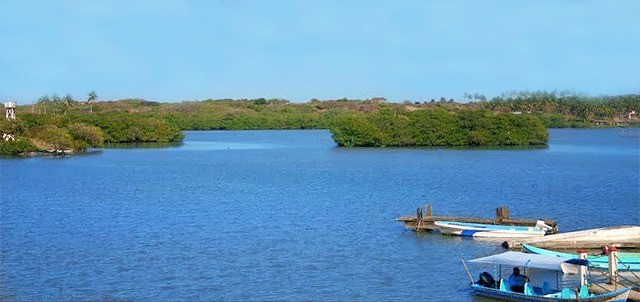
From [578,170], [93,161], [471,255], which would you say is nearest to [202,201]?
[471,255]

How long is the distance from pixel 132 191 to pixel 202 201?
862 cm

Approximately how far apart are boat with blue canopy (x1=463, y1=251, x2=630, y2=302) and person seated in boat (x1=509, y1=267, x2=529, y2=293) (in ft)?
0.10

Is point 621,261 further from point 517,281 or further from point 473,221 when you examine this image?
point 473,221

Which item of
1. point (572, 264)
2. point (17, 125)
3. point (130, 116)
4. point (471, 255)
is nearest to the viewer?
point (572, 264)

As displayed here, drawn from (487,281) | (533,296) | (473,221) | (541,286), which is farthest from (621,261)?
(473,221)

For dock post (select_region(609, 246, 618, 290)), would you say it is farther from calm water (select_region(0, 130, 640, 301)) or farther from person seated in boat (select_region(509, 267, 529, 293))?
calm water (select_region(0, 130, 640, 301))

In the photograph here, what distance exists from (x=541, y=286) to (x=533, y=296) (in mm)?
3009

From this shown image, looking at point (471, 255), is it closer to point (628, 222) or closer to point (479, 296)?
point (479, 296)

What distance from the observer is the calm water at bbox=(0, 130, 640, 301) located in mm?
29266

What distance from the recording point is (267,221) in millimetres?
43906

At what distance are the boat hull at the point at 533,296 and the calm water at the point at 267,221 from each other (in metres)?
0.82

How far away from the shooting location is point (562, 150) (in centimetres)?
11244

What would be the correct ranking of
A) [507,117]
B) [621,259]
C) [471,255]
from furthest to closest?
[507,117], [471,255], [621,259]

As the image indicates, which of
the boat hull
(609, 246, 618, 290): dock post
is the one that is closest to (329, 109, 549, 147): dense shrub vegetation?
the boat hull
